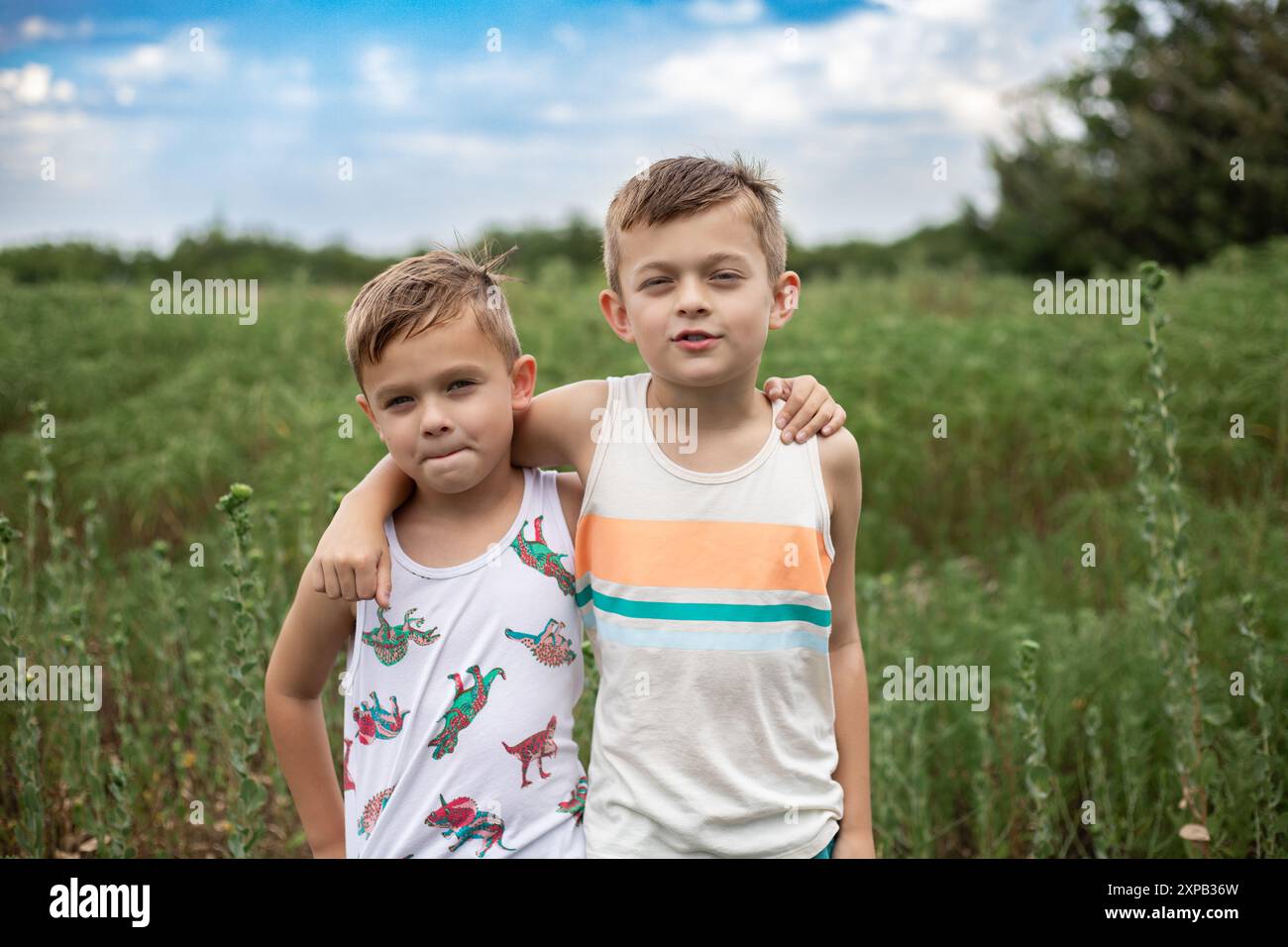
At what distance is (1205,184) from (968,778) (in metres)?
15.5

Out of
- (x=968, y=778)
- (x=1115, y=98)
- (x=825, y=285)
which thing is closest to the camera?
(x=968, y=778)

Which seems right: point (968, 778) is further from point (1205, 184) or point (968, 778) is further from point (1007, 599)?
point (1205, 184)

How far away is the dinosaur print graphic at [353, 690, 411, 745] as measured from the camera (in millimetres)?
1854

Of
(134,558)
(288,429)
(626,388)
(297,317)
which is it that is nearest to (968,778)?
(626,388)

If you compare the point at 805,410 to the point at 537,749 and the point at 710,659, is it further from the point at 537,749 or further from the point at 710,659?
the point at 537,749

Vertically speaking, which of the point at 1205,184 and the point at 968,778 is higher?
the point at 1205,184

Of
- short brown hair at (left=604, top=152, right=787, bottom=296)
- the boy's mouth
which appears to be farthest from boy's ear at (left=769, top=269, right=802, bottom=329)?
the boy's mouth

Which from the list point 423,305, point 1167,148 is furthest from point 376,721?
point 1167,148

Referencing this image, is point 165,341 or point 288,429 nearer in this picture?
point 288,429

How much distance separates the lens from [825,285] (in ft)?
38.0

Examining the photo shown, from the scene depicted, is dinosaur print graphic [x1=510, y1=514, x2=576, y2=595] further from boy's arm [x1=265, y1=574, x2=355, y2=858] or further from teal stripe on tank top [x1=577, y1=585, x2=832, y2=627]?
boy's arm [x1=265, y1=574, x2=355, y2=858]

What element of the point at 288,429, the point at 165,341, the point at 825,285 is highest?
the point at 825,285

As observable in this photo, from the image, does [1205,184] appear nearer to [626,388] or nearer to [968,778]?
[968,778]
